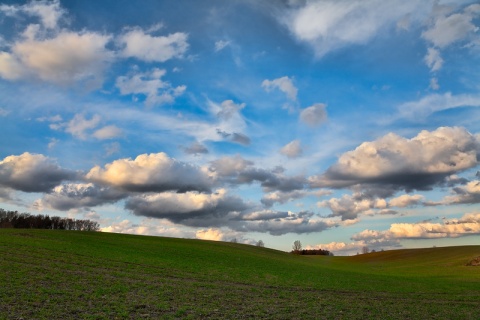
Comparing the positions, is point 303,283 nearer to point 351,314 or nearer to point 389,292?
point 389,292

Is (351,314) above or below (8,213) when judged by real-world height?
below

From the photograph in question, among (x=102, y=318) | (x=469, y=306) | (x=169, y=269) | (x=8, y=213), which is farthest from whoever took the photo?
(x=8, y=213)

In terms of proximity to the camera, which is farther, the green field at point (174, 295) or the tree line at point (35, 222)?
the tree line at point (35, 222)

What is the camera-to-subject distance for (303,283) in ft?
128

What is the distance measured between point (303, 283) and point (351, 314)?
15.8 meters

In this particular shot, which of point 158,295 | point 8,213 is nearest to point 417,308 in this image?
point 158,295

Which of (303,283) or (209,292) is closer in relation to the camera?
(209,292)

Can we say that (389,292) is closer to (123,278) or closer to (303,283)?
(303,283)

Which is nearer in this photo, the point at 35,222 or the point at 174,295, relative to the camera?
the point at 174,295

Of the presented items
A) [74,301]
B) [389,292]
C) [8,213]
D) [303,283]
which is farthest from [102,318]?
[8,213]

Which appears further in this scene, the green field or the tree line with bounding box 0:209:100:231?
the tree line with bounding box 0:209:100:231

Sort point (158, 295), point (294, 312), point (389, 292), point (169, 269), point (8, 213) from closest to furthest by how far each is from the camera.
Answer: point (294, 312) < point (158, 295) < point (389, 292) < point (169, 269) < point (8, 213)

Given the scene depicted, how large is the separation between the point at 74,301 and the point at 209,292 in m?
10.2

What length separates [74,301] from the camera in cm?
2148
